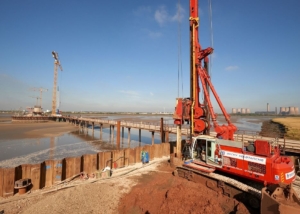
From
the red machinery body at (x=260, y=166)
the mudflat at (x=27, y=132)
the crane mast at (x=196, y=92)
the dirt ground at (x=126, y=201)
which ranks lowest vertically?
the mudflat at (x=27, y=132)

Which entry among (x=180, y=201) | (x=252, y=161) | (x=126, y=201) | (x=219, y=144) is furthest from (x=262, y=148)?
(x=126, y=201)

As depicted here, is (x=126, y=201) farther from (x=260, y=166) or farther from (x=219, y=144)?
(x=260, y=166)

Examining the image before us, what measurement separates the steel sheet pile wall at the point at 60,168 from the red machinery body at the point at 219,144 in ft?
17.3

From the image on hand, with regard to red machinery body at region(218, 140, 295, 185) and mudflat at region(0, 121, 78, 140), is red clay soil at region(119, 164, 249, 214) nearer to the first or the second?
red machinery body at region(218, 140, 295, 185)

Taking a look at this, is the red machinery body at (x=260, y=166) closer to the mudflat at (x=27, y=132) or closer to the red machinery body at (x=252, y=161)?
the red machinery body at (x=252, y=161)

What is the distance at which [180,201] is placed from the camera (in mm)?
8008

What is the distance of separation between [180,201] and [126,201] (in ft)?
8.39

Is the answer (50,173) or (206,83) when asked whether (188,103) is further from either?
(50,173)

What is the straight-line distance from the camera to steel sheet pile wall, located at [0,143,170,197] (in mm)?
9688

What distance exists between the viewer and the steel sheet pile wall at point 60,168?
381 inches

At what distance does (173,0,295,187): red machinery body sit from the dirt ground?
5.59 ft

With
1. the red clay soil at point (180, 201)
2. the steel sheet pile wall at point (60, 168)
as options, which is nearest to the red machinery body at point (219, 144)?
the red clay soil at point (180, 201)

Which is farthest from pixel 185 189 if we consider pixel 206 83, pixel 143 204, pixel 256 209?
pixel 206 83

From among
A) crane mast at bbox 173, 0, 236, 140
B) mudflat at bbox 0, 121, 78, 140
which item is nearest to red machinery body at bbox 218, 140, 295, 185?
crane mast at bbox 173, 0, 236, 140
